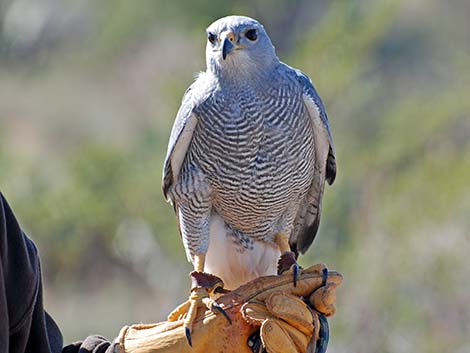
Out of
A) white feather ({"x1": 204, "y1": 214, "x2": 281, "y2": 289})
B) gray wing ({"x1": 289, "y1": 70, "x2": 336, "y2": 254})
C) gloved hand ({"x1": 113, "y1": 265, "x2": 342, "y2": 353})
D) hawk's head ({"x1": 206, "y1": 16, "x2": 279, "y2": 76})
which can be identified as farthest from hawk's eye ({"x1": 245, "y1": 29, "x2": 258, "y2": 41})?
gloved hand ({"x1": 113, "y1": 265, "x2": 342, "y2": 353})

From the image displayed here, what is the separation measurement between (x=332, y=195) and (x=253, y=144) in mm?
5926

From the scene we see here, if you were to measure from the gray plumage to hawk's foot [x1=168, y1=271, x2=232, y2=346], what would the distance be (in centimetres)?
35

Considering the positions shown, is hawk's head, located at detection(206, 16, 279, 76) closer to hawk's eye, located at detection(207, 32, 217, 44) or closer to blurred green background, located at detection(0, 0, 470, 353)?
hawk's eye, located at detection(207, 32, 217, 44)

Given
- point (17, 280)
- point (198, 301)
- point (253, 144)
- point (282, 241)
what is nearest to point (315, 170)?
point (282, 241)

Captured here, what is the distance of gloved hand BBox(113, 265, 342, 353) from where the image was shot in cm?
400

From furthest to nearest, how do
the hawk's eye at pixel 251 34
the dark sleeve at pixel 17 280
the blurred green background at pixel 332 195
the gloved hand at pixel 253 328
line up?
the blurred green background at pixel 332 195, the hawk's eye at pixel 251 34, the gloved hand at pixel 253 328, the dark sleeve at pixel 17 280

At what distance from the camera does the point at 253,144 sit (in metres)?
4.77

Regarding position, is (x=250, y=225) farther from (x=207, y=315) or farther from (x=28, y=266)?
(x=28, y=266)

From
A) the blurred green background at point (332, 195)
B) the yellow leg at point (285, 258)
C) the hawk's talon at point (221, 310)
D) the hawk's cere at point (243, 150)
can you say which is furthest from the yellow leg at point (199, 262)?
the blurred green background at point (332, 195)

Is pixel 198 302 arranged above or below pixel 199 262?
below

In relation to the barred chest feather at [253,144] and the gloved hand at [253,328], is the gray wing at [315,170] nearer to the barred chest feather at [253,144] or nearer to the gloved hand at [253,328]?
the barred chest feather at [253,144]

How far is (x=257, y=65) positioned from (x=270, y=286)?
3.41 feet

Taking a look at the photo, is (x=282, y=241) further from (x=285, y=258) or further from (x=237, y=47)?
(x=237, y=47)

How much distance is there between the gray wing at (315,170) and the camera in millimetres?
4934
